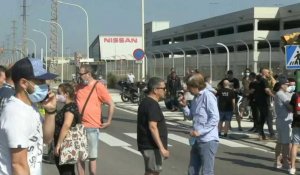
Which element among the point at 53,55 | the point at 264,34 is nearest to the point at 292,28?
the point at 264,34

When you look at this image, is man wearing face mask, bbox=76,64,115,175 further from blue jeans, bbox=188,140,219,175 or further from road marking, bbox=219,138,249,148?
road marking, bbox=219,138,249,148

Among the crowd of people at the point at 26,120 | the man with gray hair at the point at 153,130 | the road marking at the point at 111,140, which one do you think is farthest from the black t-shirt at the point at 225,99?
the crowd of people at the point at 26,120

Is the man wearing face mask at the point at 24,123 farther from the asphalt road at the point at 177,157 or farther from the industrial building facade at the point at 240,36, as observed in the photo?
the industrial building facade at the point at 240,36

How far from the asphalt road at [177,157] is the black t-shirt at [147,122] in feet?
10.7

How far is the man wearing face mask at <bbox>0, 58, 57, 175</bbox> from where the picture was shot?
3.63m

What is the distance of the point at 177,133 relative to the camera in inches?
687

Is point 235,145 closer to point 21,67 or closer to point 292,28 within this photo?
point 21,67

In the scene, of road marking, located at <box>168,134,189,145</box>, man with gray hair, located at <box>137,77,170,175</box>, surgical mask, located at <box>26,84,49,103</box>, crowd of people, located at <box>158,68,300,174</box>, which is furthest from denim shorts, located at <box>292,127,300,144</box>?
surgical mask, located at <box>26,84,49,103</box>

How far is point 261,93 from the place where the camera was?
50.9 feet

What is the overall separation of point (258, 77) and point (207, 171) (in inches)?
356

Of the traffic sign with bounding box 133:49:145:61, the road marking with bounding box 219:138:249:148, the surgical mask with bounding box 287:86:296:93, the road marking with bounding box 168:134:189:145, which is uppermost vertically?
the traffic sign with bounding box 133:49:145:61

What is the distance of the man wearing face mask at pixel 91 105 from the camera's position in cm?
816

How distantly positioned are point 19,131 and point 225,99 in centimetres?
1259

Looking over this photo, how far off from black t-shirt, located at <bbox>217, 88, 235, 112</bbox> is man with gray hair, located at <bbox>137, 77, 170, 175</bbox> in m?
9.16
